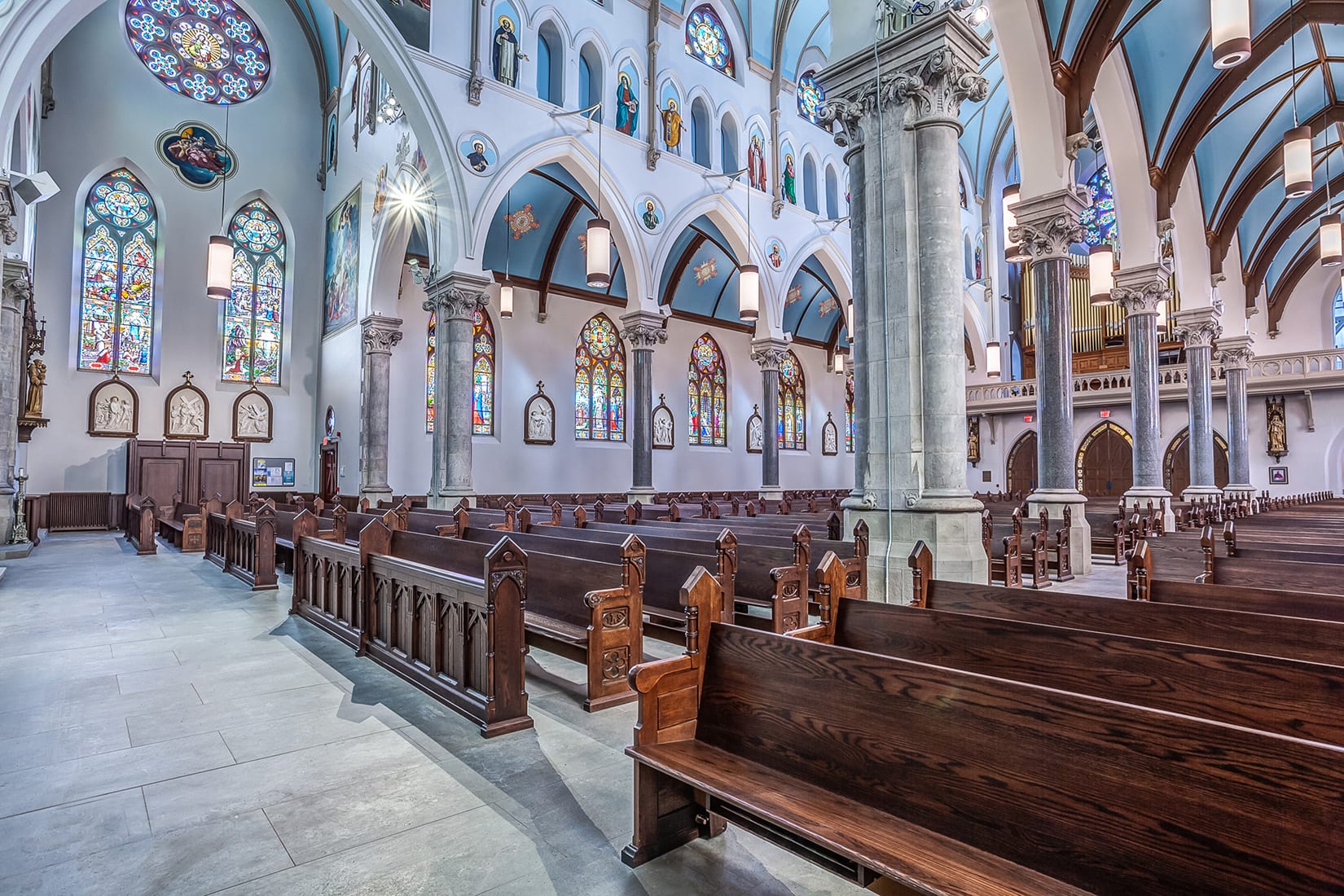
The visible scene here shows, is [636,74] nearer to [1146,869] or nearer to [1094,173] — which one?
[1094,173]

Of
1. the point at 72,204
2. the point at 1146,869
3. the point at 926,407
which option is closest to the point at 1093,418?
the point at 926,407

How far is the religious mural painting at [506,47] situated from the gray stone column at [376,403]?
5.61 metres

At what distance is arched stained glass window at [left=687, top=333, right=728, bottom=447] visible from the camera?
22.8m

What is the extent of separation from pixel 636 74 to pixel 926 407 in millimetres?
12794

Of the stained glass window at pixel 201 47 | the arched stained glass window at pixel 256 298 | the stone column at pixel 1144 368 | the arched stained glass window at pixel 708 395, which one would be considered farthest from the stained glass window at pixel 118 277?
the stone column at pixel 1144 368

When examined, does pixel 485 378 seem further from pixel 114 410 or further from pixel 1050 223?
pixel 1050 223

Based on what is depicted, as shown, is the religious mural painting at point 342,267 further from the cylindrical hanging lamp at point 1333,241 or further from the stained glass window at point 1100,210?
the stained glass window at point 1100,210

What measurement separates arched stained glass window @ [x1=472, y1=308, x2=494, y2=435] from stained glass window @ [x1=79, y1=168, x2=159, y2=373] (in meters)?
7.53

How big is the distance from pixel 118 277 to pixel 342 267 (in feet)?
15.8

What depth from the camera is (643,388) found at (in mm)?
15820

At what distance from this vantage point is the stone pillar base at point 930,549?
5973mm

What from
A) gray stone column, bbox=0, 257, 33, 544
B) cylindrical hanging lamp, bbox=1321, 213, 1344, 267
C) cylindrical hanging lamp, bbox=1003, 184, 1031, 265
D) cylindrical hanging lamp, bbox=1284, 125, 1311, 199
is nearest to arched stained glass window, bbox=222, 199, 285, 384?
gray stone column, bbox=0, 257, 33, 544

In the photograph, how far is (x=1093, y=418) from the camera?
21641mm

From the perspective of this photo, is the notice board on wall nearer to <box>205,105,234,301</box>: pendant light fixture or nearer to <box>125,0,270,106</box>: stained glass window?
<box>205,105,234,301</box>: pendant light fixture
